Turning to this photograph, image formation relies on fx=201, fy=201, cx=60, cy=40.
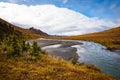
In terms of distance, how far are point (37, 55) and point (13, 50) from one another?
15.1 ft

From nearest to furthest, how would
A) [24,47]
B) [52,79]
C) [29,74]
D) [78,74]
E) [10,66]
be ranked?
[52,79] → [29,74] → [78,74] → [10,66] → [24,47]

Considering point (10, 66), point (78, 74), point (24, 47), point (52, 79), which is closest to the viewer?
point (52, 79)

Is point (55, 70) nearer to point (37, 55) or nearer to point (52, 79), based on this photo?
point (52, 79)

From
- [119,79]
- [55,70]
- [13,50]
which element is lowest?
[119,79]

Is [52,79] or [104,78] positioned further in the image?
[104,78]

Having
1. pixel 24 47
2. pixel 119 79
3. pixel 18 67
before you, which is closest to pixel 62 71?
pixel 18 67

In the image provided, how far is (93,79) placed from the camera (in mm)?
25641

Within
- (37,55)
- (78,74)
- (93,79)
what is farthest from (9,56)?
(93,79)

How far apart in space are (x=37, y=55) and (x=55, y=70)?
8582 millimetres

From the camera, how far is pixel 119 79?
30.8m

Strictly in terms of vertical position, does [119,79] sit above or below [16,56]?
below

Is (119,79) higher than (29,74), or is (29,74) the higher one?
(29,74)

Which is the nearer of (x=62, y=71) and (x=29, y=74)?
(x=29, y=74)

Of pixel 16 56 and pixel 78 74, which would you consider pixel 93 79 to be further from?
pixel 16 56
